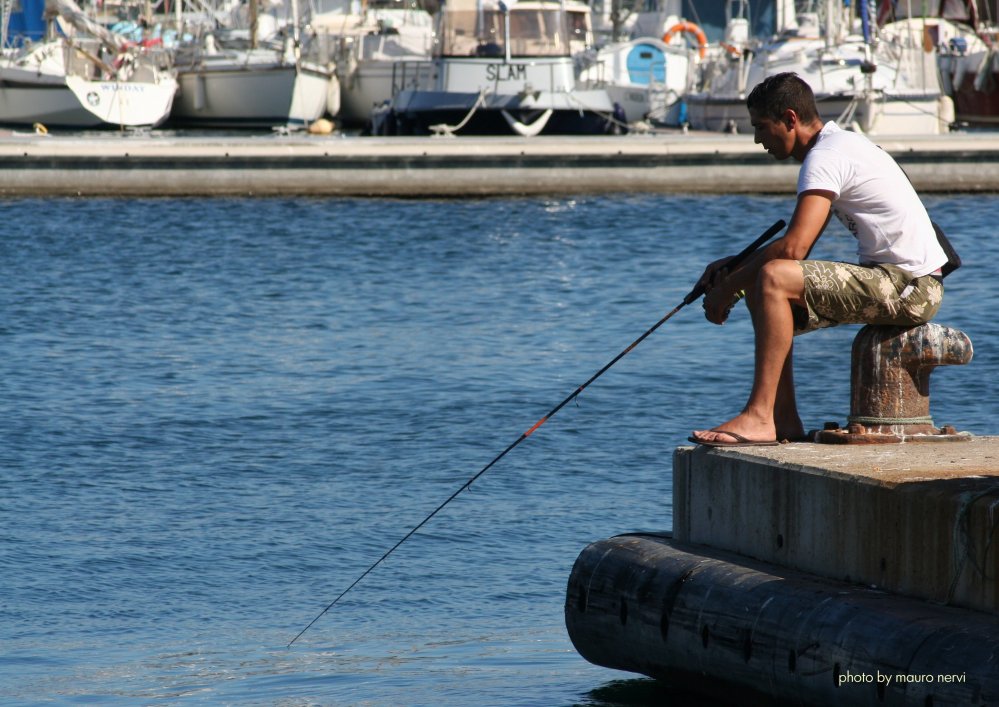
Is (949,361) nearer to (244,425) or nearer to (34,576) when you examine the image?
(34,576)

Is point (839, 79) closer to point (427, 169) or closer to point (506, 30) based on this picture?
point (506, 30)

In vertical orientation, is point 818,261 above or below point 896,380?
above

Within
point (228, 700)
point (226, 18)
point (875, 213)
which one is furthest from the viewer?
point (226, 18)

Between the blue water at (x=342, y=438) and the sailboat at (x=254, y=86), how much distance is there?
782 inches

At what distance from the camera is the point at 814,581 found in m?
5.15

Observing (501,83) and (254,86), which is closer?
(501,83)

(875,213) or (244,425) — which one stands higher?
(875,213)

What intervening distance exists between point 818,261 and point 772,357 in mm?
357

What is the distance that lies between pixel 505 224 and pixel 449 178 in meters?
3.03

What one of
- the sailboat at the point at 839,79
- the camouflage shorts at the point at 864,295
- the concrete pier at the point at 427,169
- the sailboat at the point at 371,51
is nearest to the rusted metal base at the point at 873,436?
the camouflage shorts at the point at 864,295

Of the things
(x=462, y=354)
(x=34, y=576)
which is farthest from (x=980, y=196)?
(x=34, y=576)

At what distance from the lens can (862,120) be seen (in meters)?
32.6

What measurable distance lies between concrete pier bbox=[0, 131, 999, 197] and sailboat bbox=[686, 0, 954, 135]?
309cm

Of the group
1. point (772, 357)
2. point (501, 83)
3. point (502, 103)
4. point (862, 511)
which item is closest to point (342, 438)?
point (772, 357)
